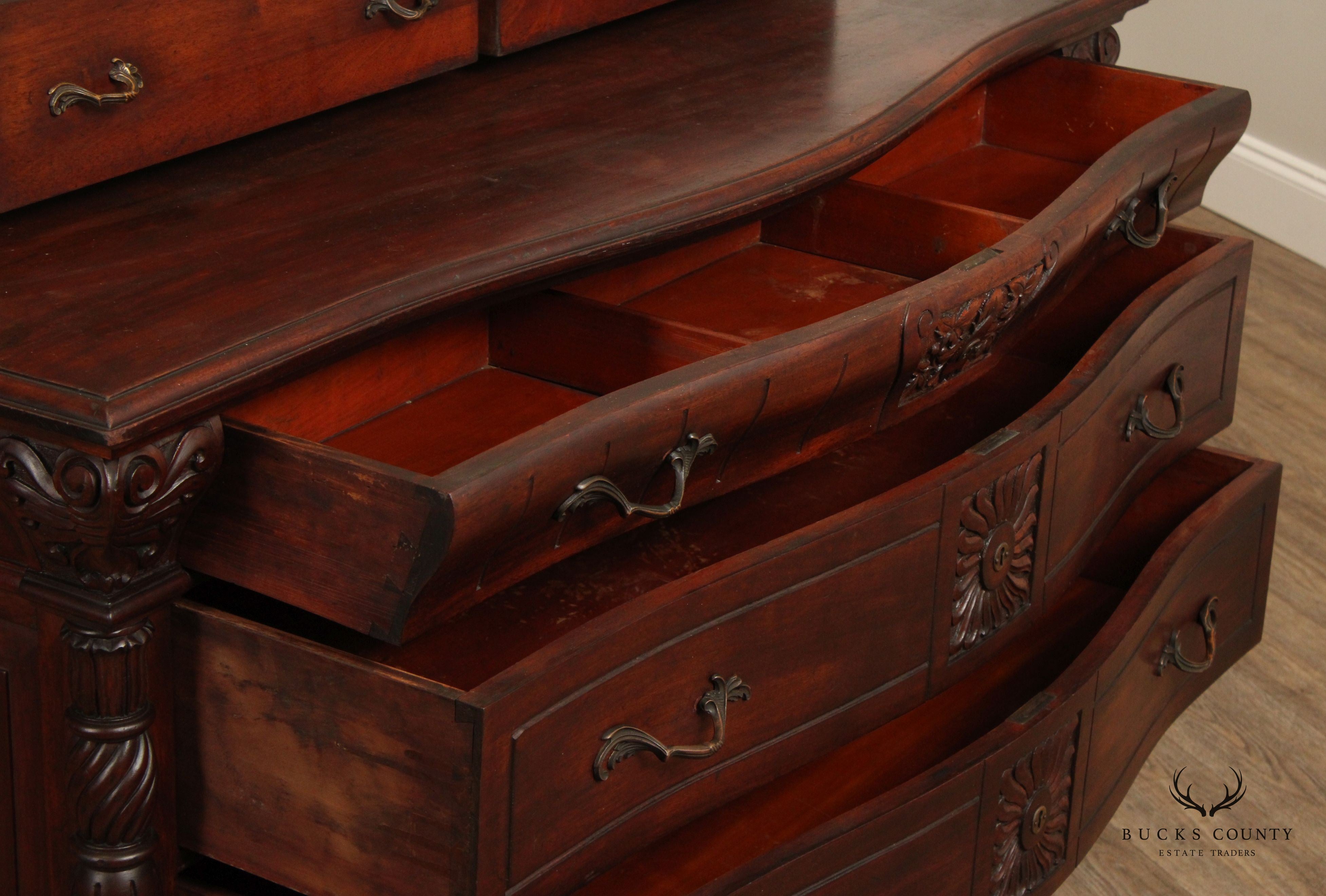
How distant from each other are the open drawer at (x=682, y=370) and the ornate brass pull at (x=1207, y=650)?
1.07 feet

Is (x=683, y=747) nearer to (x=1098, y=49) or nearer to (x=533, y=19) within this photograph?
(x=533, y=19)

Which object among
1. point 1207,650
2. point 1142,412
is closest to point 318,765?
point 1142,412

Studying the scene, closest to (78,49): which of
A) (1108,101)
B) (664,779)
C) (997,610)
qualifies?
(664,779)

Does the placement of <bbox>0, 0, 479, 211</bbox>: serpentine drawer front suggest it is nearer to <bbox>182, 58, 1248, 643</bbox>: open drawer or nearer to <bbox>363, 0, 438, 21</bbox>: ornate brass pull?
<bbox>363, 0, 438, 21</bbox>: ornate brass pull

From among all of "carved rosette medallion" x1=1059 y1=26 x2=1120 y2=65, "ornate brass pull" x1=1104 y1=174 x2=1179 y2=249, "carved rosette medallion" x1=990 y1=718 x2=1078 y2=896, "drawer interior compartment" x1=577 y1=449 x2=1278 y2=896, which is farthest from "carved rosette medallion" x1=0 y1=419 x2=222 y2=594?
"carved rosette medallion" x1=1059 y1=26 x2=1120 y2=65

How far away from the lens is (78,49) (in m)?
1.05

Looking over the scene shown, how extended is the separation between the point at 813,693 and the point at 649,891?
0.63 ft

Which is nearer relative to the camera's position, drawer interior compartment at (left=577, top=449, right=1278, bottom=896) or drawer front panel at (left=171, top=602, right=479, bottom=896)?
drawer front panel at (left=171, top=602, right=479, bottom=896)

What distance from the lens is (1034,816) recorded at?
4.63 ft

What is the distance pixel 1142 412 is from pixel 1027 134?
0.47 meters

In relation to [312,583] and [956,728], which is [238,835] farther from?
[956,728]

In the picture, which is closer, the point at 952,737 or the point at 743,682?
the point at 743,682

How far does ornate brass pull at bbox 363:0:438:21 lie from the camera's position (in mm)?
1271

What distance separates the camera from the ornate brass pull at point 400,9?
1271 mm
